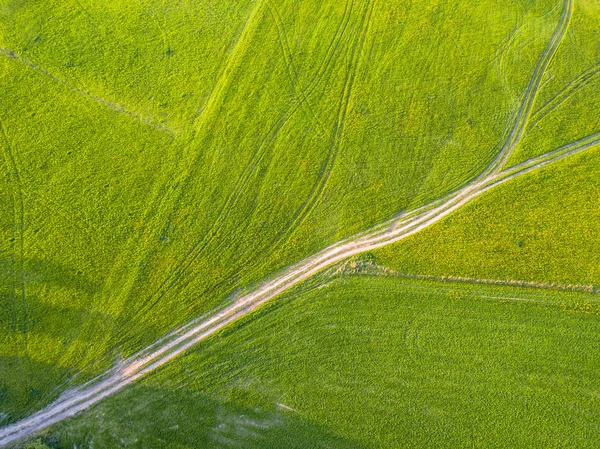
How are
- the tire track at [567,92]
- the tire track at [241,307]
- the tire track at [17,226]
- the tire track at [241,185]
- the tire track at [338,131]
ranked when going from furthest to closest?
1. the tire track at [567,92]
2. the tire track at [338,131]
3. the tire track at [241,185]
4. the tire track at [17,226]
5. the tire track at [241,307]

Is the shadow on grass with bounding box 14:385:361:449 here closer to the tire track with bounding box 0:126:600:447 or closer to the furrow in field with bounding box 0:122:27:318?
the tire track with bounding box 0:126:600:447

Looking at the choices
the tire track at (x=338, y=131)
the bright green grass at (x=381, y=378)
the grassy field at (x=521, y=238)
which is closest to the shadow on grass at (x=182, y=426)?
the bright green grass at (x=381, y=378)

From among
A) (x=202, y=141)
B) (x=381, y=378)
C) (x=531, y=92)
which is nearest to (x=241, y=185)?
(x=202, y=141)

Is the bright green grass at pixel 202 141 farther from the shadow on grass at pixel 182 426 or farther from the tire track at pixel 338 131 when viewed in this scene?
the shadow on grass at pixel 182 426

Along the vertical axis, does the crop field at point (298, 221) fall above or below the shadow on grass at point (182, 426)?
above

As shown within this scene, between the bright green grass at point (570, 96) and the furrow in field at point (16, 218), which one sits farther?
the bright green grass at point (570, 96)

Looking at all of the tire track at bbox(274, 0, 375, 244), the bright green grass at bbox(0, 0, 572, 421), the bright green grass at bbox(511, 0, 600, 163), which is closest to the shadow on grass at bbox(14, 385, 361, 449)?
the bright green grass at bbox(0, 0, 572, 421)

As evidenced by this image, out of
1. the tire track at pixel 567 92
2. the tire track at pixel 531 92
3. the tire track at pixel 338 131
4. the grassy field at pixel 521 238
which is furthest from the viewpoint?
the tire track at pixel 567 92
